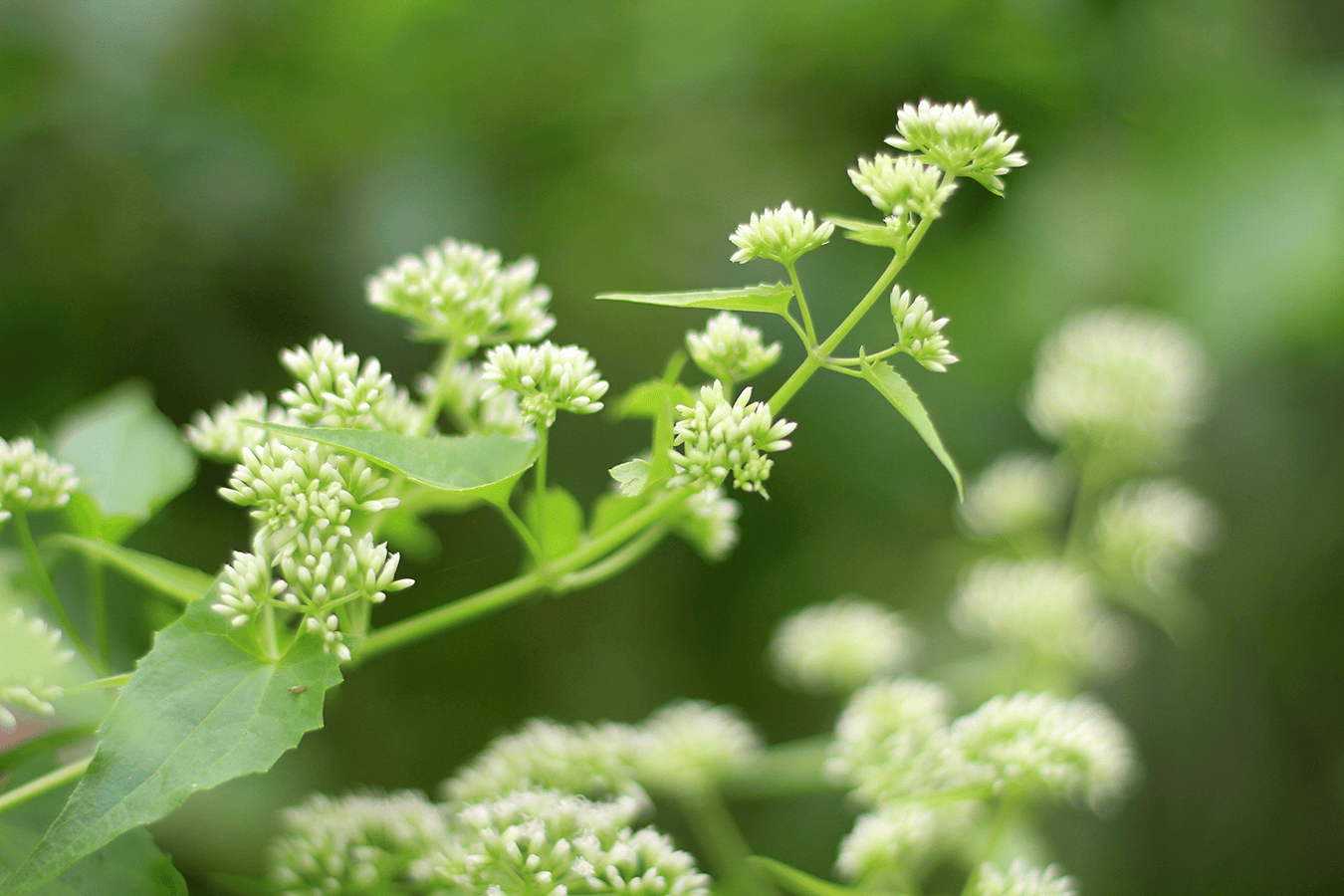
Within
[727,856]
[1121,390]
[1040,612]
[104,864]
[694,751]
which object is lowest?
[104,864]

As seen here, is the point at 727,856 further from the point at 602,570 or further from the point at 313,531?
the point at 313,531

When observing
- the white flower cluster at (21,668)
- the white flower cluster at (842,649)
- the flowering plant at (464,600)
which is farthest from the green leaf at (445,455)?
the white flower cluster at (842,649)

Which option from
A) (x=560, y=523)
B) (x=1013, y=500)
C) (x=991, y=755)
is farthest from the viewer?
(x=1013, y=500)

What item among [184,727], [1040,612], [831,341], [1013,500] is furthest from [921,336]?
[1013,500]

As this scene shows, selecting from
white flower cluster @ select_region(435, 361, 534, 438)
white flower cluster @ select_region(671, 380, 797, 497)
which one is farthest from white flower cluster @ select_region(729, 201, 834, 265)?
white flower cluster @ select_region(435, 361, 534, 438)

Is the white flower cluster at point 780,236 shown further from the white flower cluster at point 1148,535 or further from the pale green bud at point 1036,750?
the white flower cluster at point 1148,535

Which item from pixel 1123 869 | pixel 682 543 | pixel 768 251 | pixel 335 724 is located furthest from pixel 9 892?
pixel 1123 869

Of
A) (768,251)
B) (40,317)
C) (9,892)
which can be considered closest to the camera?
(9,892)

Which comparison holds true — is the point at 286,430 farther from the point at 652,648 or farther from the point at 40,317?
the point at 652,648
